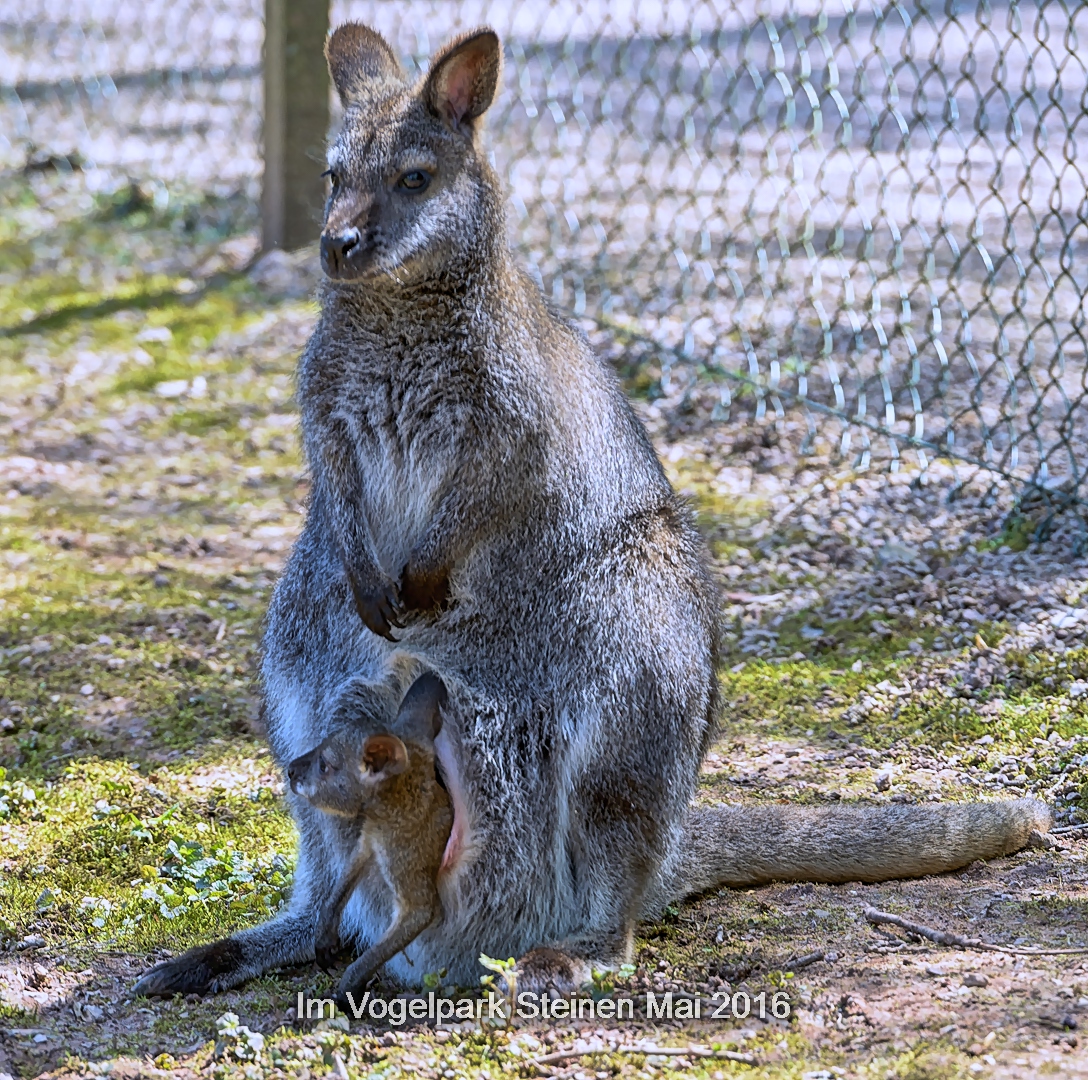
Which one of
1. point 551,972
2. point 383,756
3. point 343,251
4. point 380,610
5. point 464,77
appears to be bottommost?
point 551,972

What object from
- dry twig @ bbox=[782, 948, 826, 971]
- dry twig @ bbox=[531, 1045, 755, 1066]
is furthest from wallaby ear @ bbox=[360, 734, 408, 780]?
dry twig @ bbox=[782, 948, 826, 971]

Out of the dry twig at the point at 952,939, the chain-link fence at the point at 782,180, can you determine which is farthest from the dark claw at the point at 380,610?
the chain-link fence at the point at 782,180

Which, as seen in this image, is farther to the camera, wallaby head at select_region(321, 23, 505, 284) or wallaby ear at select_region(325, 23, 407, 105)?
wallaby ear at select_region(325, 23, 407, 105)

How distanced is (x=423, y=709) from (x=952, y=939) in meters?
1.16

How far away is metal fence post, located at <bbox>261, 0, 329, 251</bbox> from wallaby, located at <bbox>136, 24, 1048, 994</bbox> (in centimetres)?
413

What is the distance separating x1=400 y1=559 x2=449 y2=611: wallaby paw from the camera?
129 inches

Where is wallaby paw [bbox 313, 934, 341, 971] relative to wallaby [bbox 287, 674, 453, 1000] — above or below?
below

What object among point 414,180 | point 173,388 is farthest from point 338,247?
point 173,388

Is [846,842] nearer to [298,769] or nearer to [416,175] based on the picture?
[298,769]

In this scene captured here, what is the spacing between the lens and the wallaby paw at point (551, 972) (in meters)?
3.00

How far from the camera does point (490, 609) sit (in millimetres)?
3242

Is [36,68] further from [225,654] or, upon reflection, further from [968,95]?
[225,654]

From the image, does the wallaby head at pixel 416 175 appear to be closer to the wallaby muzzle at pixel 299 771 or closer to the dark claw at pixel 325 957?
the wallaby muzzle at pixel 299 771

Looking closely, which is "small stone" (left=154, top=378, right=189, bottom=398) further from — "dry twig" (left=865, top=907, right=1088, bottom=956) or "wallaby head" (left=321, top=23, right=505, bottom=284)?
"dry twig" (left=865, top=907, right=1088, bottom=956)
